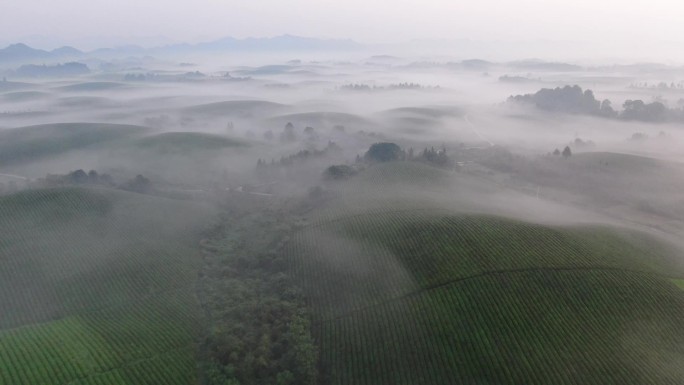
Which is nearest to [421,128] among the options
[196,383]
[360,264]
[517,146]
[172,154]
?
[517,146]

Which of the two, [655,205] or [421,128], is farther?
[421,128]

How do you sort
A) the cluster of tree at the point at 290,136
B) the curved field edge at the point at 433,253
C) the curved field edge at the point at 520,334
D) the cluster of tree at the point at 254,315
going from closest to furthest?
the curved field edge at the point at 520,334, the cluster of tree at the point at 254,315, the curved field edge at the point at 433,253, the cluster of tree at the point at 290,136

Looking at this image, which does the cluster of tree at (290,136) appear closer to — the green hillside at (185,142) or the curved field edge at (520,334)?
the green hillside at (185,142)

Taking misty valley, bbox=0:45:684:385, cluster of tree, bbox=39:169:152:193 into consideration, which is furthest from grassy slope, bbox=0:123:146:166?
misty valley, bbox=0:45:684:385

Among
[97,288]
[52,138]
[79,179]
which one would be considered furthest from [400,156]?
[52,138]

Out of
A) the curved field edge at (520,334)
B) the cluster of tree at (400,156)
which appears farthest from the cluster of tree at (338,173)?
the curved field edge at (520,334)

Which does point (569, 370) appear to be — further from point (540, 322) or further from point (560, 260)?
point (560, 260)
